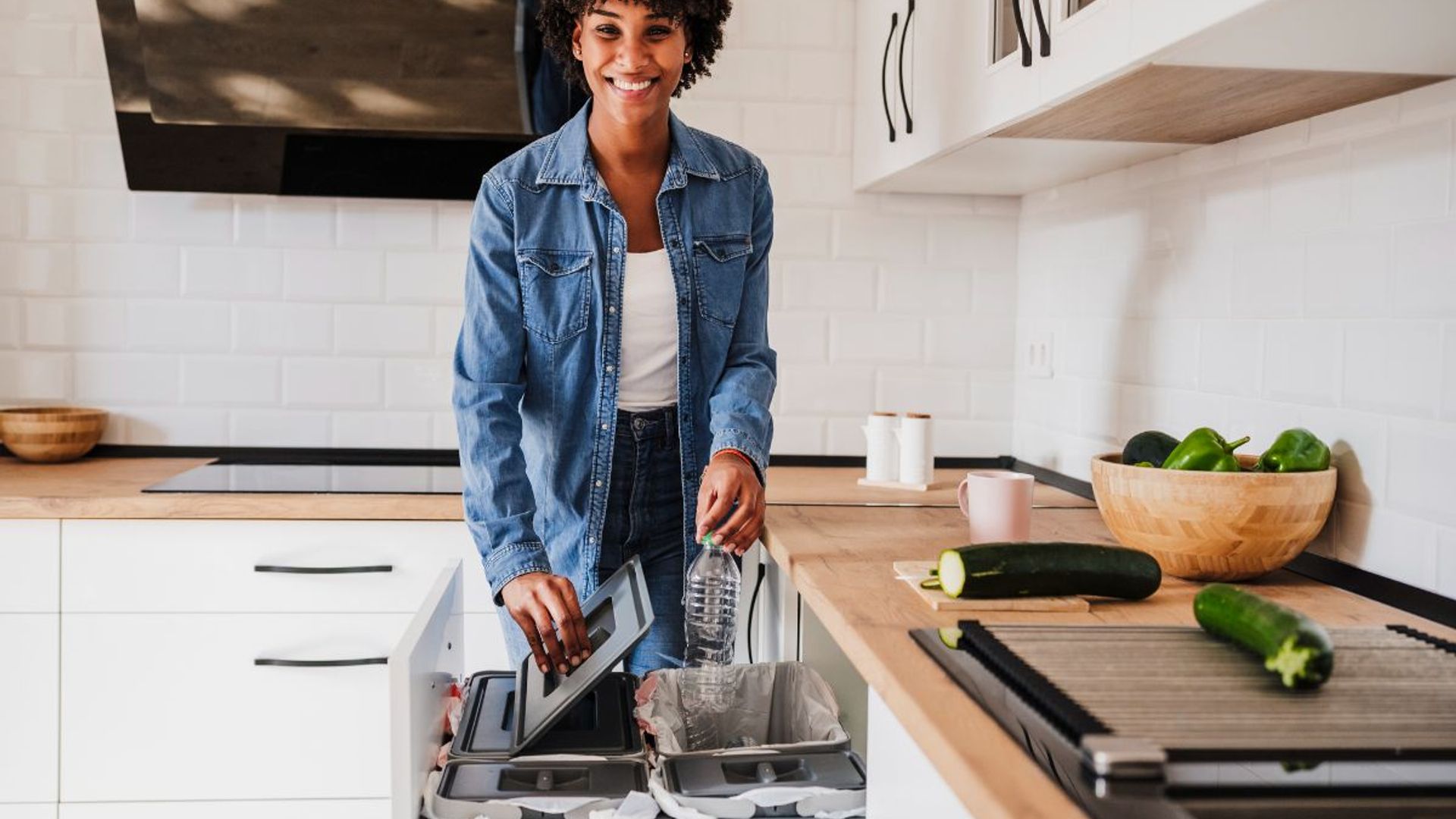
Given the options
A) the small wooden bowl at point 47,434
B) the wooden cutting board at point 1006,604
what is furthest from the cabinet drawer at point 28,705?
the wooden cutting board at point 1006,604

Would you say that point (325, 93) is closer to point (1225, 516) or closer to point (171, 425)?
point (171, 425)

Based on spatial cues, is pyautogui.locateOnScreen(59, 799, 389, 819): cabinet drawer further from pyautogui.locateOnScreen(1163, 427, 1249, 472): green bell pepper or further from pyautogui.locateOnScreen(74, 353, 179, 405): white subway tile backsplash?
pyautogui.locateOnScreen(1163, 427, 1249, 472): green bell pepper

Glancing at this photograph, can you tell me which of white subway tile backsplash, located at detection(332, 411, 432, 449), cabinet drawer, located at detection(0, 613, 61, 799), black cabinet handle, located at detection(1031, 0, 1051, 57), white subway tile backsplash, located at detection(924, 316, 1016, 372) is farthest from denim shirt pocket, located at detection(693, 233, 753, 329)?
cabinet drawer, located at detection(0, 613, 61, 799)

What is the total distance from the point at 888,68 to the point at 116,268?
160 centimetres

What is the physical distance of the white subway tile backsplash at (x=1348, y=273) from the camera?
1499 mm

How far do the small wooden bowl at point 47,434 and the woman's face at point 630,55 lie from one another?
4.42 feet

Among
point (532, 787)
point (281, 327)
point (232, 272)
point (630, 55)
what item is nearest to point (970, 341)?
point (630, 55)

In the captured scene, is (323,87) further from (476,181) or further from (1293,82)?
(1293,82)

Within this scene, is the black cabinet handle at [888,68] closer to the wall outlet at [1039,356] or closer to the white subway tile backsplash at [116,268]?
the wall outlet at [1039,356]

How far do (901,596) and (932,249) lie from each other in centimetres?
149

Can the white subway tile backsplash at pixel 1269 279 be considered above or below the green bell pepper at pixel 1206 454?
above

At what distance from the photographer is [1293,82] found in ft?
4.66

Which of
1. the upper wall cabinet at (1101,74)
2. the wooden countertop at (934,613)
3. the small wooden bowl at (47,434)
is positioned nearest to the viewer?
the wooden countertop at (934,613)

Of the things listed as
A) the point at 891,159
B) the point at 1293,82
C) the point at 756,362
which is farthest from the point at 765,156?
the point at 1293,82
